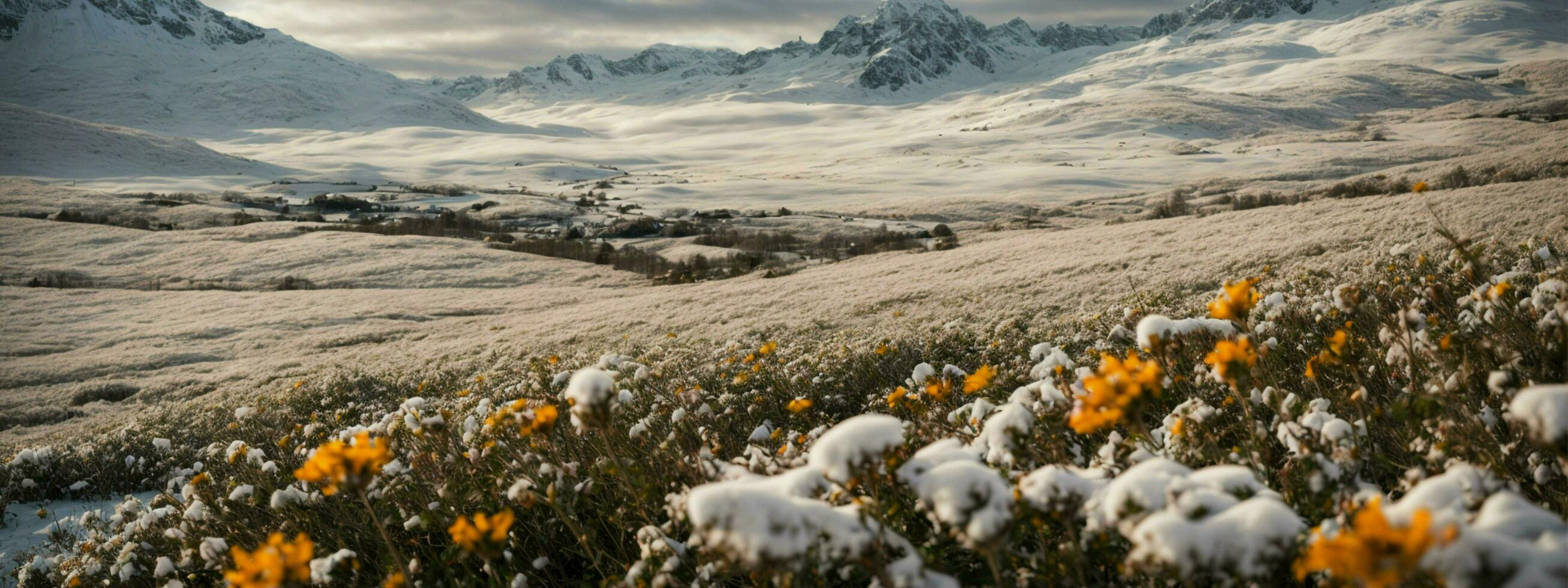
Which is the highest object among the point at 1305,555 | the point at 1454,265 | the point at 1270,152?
the point at 1305,555

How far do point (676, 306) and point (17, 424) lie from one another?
37.3 ft

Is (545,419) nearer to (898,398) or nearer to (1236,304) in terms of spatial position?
(898,398)

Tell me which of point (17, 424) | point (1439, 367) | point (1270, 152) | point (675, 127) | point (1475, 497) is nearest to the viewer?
point (1475, 497)

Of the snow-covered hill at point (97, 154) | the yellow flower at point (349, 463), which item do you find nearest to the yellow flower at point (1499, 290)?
the yellow flower at point (349, 463)

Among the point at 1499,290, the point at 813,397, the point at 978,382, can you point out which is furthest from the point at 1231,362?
the point at 813,397

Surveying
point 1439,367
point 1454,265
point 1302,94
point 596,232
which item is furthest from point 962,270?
Answer: point 1302,94

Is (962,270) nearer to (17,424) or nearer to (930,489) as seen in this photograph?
(930,489)

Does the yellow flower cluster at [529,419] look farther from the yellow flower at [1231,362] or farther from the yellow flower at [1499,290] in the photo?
the yellow flower at [1499,290]

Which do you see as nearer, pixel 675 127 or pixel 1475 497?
pixel 1475 497

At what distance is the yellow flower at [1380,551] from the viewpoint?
47.6 inches

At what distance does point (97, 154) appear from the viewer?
281ft

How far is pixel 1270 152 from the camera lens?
2450 inches

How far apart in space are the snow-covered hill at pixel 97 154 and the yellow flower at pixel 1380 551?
97.1 meters

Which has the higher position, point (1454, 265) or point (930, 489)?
point (930, 489)
